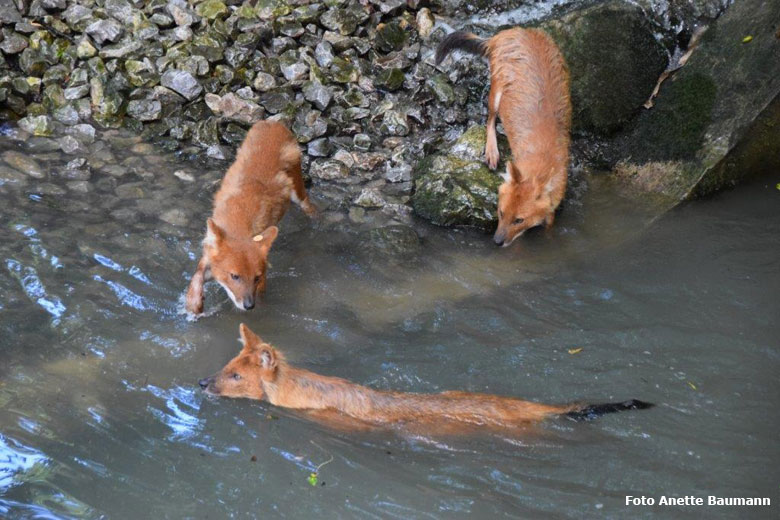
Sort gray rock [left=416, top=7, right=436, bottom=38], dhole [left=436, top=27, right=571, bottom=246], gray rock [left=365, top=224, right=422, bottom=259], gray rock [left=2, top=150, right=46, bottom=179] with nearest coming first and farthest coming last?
gray rock [left=365, top=224, right=422, bottom=259] < dhole [left=436, top=27, right=571, bottom=246] < gray rock [left=2, top=150, right=46, bottom=179] < gray rock [left=416, top=7, right=436, bottom=38]

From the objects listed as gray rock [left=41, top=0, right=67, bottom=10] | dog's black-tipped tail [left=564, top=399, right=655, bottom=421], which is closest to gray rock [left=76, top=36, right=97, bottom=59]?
gray rock [left=41, top=0, right=67, bottom=10]

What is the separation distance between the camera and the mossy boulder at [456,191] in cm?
713

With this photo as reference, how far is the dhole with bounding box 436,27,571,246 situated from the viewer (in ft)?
22.7

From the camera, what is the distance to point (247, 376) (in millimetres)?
4859

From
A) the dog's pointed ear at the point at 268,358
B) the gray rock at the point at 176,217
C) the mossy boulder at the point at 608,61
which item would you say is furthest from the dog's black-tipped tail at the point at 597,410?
the mossy boulder at the point at 608,61

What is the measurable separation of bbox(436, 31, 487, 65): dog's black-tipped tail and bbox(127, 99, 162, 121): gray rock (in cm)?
305

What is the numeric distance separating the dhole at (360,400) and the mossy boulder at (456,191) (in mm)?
2668

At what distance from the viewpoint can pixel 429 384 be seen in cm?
512

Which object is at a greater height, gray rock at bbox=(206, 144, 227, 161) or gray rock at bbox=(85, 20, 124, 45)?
gray rock at bbox=(85, 20, 124, 45)

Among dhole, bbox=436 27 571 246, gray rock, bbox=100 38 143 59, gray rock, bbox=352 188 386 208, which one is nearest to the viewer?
dhole, bbox=436 27 571 246

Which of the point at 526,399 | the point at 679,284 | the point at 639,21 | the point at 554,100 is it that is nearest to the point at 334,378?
the point at 526,399

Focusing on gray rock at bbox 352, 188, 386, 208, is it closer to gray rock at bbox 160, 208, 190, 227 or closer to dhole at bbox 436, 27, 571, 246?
dhole at bbox 436, 27, 571, 246

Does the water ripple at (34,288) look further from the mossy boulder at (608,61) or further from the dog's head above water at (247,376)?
the mossy boulder at (608,61)

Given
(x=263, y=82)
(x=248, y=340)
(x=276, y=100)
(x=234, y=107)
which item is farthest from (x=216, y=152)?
(x=248, y=340)
